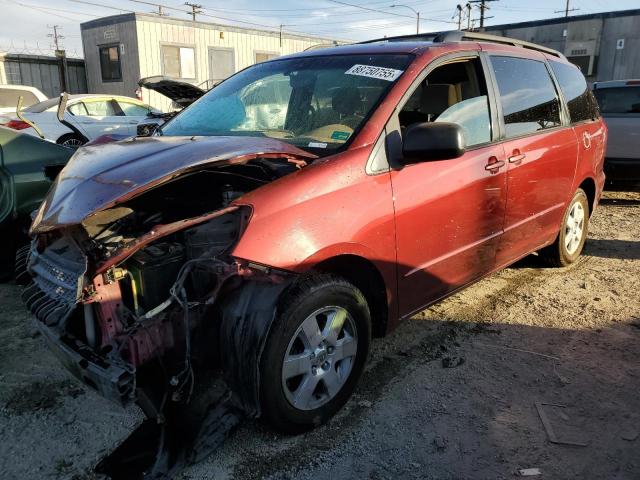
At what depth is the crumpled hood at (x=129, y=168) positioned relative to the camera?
2266mm

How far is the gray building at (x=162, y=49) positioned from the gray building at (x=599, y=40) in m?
12.2

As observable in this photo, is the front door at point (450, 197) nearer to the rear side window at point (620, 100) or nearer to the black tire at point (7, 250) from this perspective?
the black tire at point (7, 250)

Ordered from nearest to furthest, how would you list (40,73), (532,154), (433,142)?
(433,142) → (532,154) → (40,73)

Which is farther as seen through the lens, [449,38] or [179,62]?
[179,62]

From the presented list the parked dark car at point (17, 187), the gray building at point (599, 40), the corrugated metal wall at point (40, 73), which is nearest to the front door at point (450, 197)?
the parked dark car at point (17, 187)

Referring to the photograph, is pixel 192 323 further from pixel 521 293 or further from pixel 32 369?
pixel 521 293

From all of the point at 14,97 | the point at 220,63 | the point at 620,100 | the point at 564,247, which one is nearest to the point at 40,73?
the point at 220,63

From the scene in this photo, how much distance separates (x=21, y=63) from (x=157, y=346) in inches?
833

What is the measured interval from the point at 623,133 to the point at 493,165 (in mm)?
5256

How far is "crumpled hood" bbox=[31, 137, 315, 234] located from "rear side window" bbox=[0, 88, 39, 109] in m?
11.4

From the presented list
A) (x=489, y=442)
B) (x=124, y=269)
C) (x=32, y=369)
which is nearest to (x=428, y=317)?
(x=489, y=442)

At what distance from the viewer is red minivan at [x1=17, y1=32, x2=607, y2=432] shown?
2312mm

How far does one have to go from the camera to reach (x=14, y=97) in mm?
12570

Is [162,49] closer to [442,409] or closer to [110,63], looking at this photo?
[110,63]
